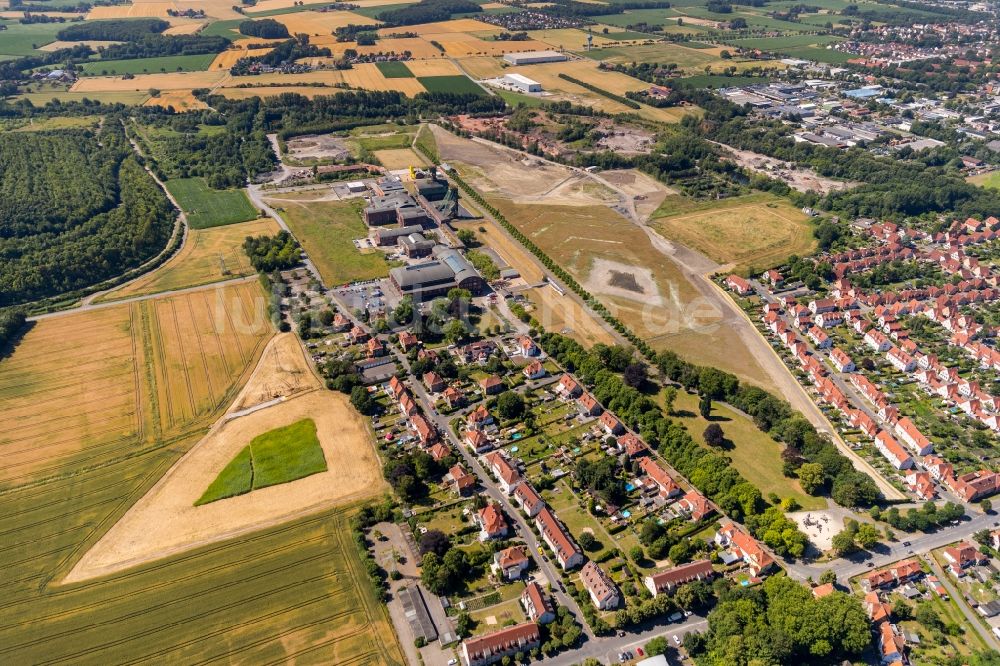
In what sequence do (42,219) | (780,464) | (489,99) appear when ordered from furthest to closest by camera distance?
(489,99), (42,219), (780,464)

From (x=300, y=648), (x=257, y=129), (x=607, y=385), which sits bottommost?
(x=300, y=648)

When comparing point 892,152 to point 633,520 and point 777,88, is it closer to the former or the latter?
point 777,88

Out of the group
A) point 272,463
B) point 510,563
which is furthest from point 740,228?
point 272,463

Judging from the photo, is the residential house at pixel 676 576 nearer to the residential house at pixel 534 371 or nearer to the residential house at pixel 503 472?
the residential house at pixel 503 472

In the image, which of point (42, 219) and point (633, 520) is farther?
point (42, 219)

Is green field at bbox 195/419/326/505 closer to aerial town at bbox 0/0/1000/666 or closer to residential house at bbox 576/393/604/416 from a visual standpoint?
aerial town at bbox 0/0/1000/666

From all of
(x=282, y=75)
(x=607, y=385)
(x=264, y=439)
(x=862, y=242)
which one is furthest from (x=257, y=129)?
(x=862, y=242)
